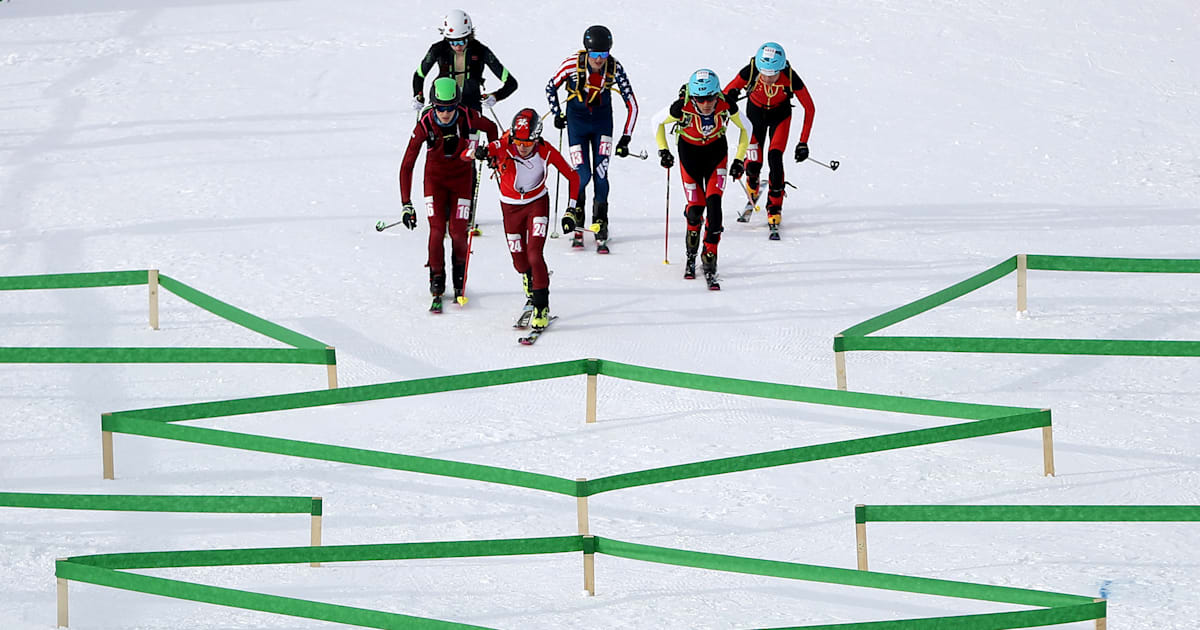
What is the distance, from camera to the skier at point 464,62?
11.9m

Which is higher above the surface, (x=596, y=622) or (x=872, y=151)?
(x=872, y=151)

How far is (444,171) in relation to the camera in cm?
1078

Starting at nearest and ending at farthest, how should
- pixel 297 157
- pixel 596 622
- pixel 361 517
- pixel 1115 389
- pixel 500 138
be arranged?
pixel 596 622, pixel 361 517, pixel 1115 389, pixel 500 138, pixel 297 157

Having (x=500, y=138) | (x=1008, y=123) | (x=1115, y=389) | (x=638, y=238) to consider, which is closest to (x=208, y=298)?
(x=500, y=138)

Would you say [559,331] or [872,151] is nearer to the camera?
[559,331]

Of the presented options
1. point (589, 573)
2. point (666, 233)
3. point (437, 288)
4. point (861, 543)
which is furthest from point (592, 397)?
point (666, 233)

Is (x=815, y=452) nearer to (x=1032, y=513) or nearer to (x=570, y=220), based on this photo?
(x=1032, y=513)

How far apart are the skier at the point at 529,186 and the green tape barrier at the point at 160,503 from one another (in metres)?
3.69

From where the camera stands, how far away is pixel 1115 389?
32.3 ft

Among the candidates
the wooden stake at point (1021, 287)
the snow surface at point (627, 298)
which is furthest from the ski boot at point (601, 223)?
the wooden stake at point (1021, 287)

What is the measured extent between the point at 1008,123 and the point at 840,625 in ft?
36.3

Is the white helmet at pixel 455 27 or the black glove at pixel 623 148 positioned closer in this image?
the black glove at pixel 623 148

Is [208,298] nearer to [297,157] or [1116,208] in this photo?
[297,157]

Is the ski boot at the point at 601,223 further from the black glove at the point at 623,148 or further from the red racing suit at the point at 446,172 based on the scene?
the red racing suit at the point at 446,172
